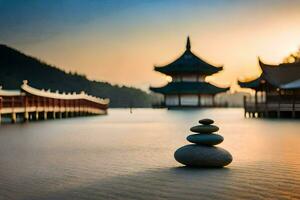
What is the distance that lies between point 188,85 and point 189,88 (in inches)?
46.0

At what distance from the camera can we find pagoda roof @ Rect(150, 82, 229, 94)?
79438 millimetres

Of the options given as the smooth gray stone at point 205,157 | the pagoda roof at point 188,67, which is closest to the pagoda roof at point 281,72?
the pagoda roof at point 188,67

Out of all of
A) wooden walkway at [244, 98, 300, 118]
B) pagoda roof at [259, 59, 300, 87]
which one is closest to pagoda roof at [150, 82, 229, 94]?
wooden walkway at [244, 98, 300, 118]

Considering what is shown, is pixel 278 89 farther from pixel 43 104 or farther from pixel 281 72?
pixel 43 104

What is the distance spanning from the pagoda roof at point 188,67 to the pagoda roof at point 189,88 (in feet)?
6.40

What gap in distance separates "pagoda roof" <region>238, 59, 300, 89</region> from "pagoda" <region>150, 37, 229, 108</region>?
1185 inches

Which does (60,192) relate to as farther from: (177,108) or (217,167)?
(177,108)

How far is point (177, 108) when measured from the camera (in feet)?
263

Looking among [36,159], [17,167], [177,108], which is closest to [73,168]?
[17,167]

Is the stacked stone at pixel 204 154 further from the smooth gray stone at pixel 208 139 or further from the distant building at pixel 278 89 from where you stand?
the distant building at pixel 278 89

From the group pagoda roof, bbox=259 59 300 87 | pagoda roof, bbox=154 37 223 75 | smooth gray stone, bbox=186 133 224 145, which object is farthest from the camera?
pagoda roof, bbox=154 37 223 75

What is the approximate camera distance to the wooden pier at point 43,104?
4006 centimetres

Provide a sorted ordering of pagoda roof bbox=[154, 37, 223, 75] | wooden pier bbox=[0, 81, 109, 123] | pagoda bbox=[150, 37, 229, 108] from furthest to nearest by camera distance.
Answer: pagoda roof bbox=[154, 37, 223, 75], pagoda bbox=[150, 37, 229, 108], wooden pier bbox=[0, 81, 109, 123]

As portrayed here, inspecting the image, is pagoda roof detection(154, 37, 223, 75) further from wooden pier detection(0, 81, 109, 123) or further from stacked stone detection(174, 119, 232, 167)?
stacked stone detection(174, 119, 232, 167)
